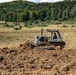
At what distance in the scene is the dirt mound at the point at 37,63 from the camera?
15.9 meters

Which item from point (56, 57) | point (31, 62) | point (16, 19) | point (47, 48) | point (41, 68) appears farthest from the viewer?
point (16, 19)

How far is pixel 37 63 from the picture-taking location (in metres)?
17.9

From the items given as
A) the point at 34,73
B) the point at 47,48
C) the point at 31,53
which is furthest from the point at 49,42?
the point at 34,73

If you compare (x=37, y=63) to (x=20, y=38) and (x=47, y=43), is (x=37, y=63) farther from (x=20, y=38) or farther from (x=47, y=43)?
(x=20, y=38)

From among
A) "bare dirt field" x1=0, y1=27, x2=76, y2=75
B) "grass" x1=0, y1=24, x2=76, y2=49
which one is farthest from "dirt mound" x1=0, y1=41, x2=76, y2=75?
"grass" x1=0, y1=24, x2=76, y2=49

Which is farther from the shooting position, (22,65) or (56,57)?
(56,57)

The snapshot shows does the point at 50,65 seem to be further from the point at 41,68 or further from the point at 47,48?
the point at 47,48

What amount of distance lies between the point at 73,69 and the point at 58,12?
400 feet

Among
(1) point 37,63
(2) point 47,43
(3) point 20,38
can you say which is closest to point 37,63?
(1) point 37,63

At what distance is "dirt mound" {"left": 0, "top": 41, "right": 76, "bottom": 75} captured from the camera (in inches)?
625

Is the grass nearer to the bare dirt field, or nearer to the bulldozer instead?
the bulldozer

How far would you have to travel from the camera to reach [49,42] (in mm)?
24750

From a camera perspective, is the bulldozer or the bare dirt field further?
the bulldozer

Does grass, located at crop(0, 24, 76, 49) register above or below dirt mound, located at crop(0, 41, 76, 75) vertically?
below
